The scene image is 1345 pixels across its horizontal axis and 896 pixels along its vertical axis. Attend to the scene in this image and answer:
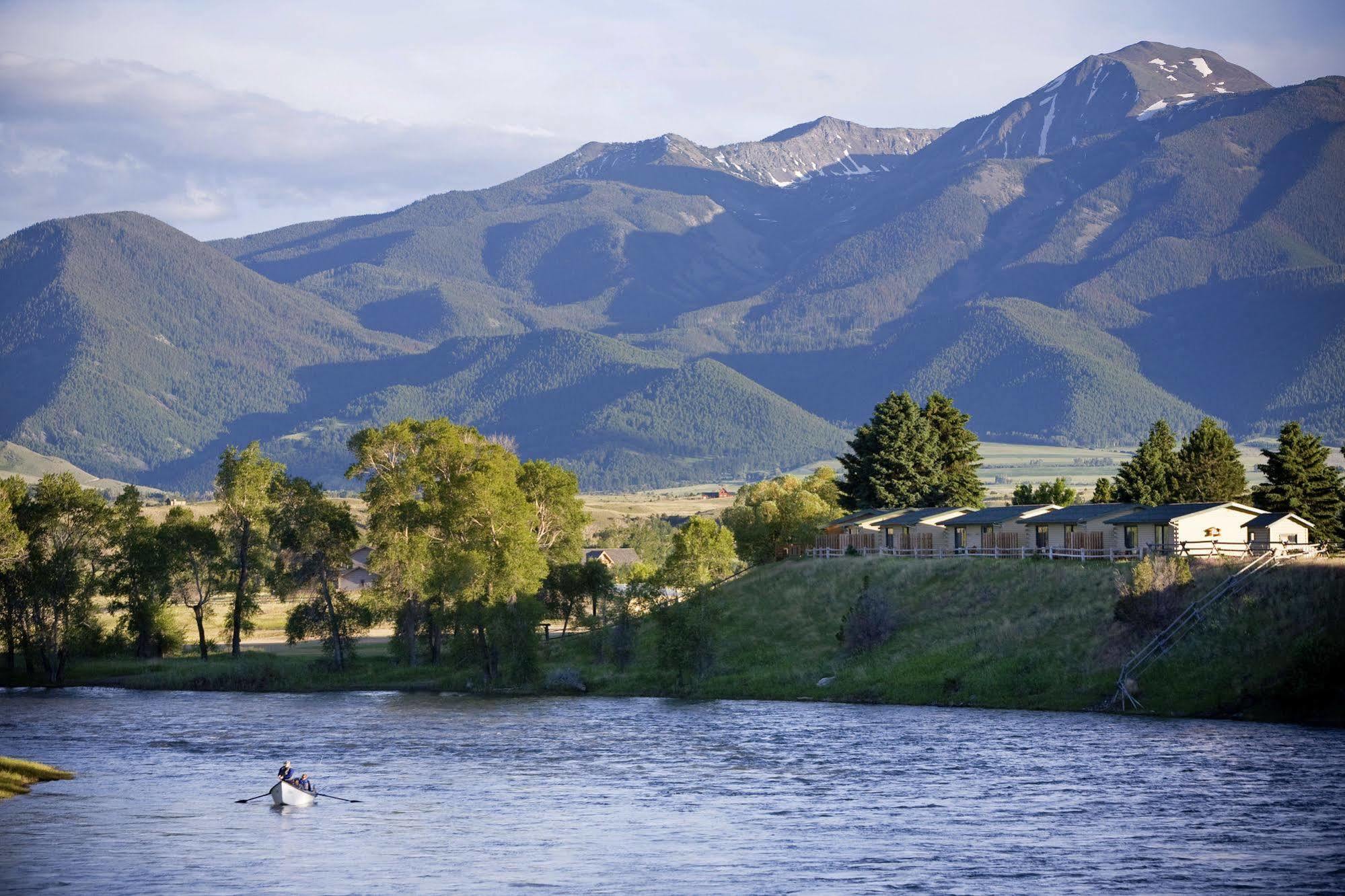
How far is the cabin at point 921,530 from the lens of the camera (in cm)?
12700

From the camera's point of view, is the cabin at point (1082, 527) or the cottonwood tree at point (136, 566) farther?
the cottonwood tree at point (136, 566)

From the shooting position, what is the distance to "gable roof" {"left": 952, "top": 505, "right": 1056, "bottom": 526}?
397 feet

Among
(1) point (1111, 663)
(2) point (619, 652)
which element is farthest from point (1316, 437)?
(2) point (619, 652)

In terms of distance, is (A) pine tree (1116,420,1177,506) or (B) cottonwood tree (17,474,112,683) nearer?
(B) cottonwood tree (17,474,112,683)

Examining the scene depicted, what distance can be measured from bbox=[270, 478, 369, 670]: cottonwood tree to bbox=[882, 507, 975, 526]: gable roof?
44217 mm

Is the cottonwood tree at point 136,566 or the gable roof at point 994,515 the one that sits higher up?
the gable roof at point 994,515

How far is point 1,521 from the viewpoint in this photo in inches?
4203

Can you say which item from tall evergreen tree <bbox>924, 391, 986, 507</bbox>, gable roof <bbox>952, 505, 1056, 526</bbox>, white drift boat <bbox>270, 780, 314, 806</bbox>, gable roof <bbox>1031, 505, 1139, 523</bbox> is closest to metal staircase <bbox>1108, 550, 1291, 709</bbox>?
gable roof <bbox>1031, 505, 1139, 523</bbox>

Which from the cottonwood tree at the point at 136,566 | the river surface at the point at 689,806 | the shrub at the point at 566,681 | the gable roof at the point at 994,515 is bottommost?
the river surface at the point at 689,806

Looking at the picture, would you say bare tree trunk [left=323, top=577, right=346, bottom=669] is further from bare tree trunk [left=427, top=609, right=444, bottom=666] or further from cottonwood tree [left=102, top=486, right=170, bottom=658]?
cottonwood tree [left=102, top=486, right=170, bottom=658]

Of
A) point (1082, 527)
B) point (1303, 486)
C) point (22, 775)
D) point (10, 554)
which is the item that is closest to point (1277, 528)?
point (1082, 527)

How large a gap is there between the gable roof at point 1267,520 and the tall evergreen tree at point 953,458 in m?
38.2

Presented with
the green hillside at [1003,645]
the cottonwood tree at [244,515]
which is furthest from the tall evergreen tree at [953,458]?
the cottonwood tree at [244,515]

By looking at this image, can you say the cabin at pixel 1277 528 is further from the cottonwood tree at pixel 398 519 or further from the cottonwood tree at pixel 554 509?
the cottonwood tree at pixel 398 519
